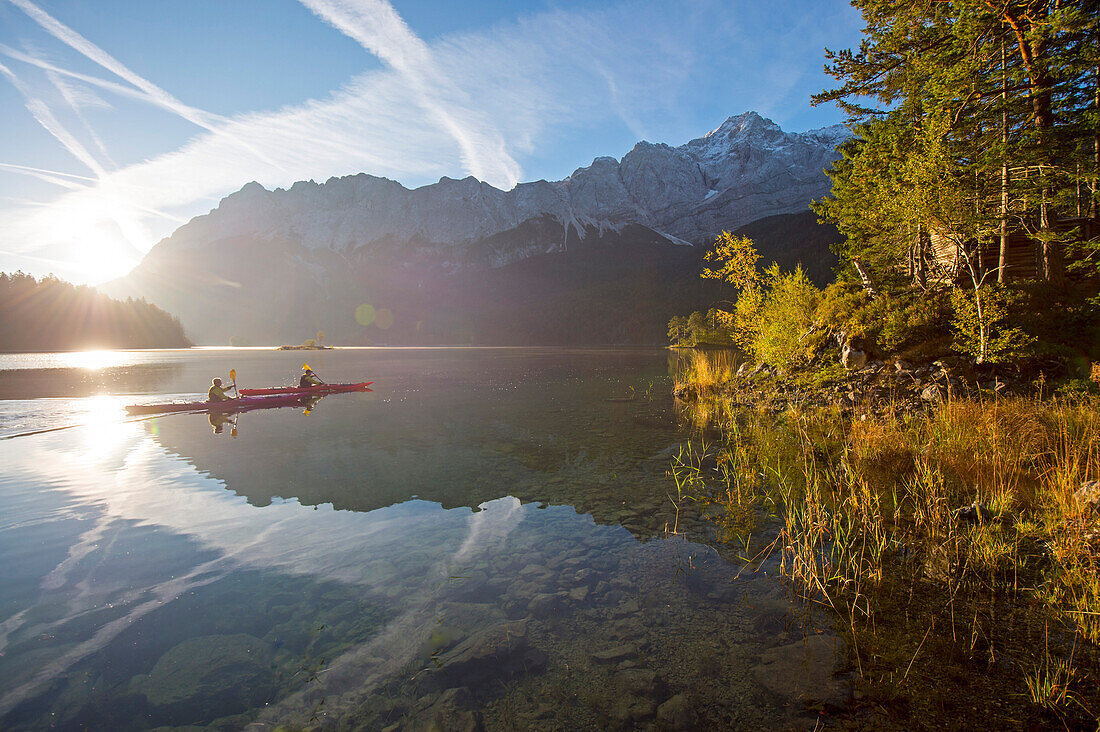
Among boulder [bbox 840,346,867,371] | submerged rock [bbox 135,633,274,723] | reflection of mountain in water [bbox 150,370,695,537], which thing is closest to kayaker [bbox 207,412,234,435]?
reflection of mountain in water [bbox 150,370,695,537]

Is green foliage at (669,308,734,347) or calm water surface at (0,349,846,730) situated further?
green foliage at (669,308,734,347)

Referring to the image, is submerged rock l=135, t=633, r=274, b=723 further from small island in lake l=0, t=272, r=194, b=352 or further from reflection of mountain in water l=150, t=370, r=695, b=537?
small island in lake l=0, t=272, r=194, b=352

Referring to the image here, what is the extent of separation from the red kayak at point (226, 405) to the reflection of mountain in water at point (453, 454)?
90 centimetres

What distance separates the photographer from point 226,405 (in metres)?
24.5

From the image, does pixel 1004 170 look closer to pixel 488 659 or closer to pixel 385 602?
pixel 488 659

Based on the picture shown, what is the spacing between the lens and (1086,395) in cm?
1171

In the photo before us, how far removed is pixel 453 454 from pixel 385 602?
8.85 m

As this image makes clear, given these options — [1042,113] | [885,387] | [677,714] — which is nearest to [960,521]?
[677,714]

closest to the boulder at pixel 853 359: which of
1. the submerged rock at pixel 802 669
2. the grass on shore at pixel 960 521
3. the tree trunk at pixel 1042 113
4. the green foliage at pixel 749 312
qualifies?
the grass on shore at pixel 960 521

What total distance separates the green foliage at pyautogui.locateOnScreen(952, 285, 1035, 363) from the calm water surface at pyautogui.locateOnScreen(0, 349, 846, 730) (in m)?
10.5

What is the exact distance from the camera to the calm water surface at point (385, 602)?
470 cm

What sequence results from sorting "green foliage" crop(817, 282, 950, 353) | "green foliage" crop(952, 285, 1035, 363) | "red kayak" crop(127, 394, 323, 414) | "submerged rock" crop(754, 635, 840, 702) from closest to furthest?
"submerged rock" crop(754, 635, 840, 702), "green foliage" crop(952, 285, 1035, 363), "green foliage" crop(817, 282, 950, 353), "red kayak" crop(127, 394, 323, 414)

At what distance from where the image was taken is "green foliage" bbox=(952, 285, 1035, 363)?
13982mm

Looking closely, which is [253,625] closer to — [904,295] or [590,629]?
[590,629]
